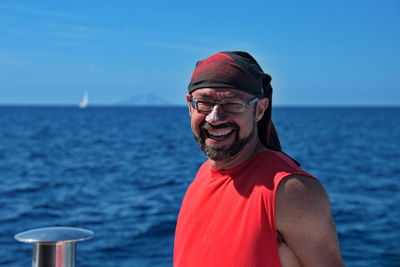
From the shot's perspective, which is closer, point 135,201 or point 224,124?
point 224,124

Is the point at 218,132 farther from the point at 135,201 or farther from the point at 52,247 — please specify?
the point at 135,201

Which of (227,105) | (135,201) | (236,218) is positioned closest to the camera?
(236,218)

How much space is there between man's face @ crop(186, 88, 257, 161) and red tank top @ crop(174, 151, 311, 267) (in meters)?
0.10

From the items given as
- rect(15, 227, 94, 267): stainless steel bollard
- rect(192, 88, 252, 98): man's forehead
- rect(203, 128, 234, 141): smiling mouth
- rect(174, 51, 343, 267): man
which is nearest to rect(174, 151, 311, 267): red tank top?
rect(174, 51, 343, 267): man

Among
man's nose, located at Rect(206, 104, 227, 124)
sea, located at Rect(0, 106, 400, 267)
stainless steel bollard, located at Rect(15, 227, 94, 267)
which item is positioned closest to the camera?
stainless steel bollard, located at Rect(15, 227, 94, 267)

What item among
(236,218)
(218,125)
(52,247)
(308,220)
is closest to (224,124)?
(218,125)

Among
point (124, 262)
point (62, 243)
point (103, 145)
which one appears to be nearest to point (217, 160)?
point (62, 243)

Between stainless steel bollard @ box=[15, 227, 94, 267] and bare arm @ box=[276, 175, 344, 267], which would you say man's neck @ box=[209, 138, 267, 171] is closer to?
bare arm @ box=[276, 175, 344, 267]

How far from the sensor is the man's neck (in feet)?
8.01

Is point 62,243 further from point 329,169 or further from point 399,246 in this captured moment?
point 329,169

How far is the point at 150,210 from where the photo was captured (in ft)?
50.4

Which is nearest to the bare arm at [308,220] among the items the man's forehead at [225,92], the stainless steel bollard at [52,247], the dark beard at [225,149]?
the dark beard at [225,149]

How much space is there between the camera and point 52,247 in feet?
7.45

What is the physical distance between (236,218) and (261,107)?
0.55m
